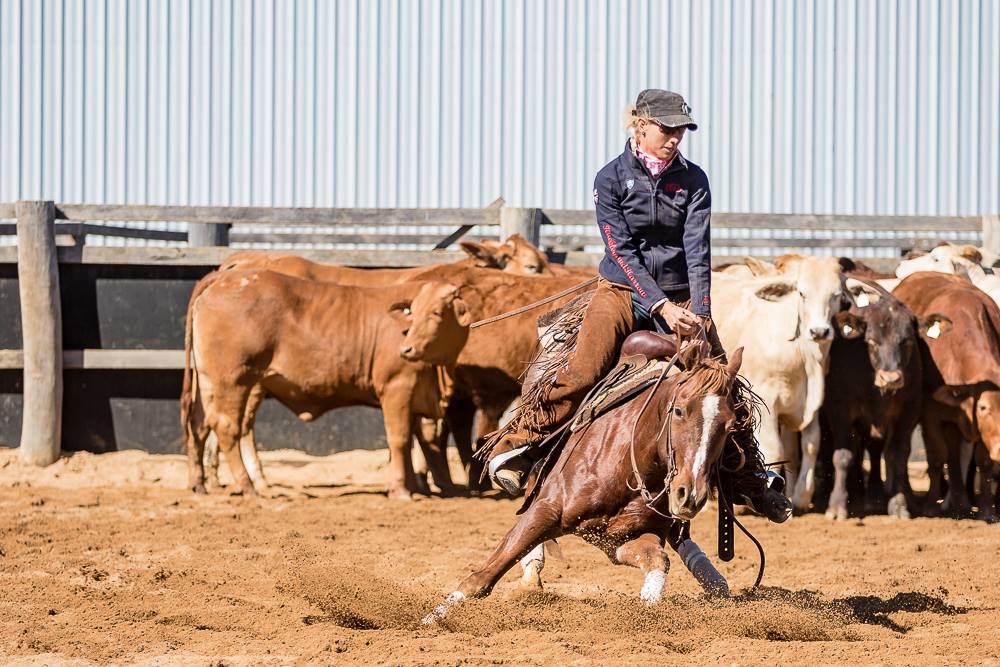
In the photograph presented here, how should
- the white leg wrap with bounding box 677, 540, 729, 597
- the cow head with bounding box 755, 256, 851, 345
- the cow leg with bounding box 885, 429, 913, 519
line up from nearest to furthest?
the white leg wrap with bounding box 677, 540, 729, 597, the cow head with bounding box 755, 256, 851, 345, the cow leg with bounding box 885, 429, 913, 519

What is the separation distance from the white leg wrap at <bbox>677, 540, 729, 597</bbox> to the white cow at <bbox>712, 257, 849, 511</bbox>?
12.5ft

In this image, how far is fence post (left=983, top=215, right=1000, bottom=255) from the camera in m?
13.2

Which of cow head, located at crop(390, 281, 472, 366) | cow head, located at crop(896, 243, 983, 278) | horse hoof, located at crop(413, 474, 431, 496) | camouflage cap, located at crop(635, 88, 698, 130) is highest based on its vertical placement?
camouflage cap, located at crop(635, 88, 698, 130)

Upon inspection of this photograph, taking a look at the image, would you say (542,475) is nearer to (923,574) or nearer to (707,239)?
(707,239)

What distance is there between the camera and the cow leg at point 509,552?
18.2 feet

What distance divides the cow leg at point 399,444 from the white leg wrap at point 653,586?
5.21 metres

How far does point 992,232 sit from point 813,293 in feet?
14.4

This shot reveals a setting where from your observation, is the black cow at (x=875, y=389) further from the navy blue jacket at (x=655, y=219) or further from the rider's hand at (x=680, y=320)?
the rider's hand at (x=680, y=320)

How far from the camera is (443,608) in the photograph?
553 cm

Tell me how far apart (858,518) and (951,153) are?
949 centimetres

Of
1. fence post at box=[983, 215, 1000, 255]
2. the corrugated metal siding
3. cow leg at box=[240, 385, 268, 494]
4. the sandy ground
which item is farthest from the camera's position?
the corrugated metal siding

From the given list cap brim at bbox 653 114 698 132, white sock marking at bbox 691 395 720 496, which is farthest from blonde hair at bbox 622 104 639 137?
white sock marking at bbox 691 395 720 496

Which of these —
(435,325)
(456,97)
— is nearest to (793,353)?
(435,325)

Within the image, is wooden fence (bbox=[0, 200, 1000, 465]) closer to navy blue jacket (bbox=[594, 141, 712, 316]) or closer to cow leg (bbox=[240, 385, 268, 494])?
cow leg (bbox=[240, 385, 268, 494])
